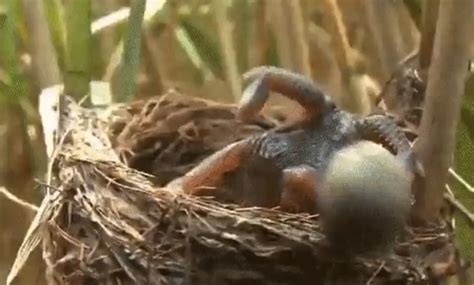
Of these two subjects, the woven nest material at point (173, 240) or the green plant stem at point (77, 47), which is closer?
the woven nest material at point (173, 240)

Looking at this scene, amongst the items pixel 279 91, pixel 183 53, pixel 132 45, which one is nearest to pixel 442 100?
pixel 279 91

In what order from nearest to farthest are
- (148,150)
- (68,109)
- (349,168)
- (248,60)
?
(349,168), (68,109), (148,150), (248,60)

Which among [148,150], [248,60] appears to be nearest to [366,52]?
[248,60]

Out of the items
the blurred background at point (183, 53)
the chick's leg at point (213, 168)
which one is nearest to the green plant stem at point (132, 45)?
the blurred background at point (183, 53)

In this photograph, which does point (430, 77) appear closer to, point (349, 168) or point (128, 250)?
point (349, 168)

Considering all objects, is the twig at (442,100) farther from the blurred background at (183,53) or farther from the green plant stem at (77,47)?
the green plant stem at (77,47)
